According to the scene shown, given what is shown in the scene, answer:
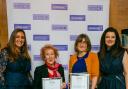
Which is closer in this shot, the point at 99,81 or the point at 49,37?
the point at 99,81

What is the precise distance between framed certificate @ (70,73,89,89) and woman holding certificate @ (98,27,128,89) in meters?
0.26

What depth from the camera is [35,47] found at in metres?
3.66

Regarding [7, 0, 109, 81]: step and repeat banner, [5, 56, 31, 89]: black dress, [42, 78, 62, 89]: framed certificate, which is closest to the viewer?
[42, 78, 62, 89]: framed certificate

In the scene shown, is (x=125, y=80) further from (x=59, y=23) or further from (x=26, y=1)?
(x=26, y=1)

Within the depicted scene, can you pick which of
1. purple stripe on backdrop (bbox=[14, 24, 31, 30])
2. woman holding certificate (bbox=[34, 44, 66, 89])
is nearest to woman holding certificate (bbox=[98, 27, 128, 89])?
woman holding certificate (bbox=[34, 44, 66, 89])

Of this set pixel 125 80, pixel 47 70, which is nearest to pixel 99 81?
pixel 125 80

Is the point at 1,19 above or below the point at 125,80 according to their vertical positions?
above

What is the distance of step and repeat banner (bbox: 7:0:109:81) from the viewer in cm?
360

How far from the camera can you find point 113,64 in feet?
10.1

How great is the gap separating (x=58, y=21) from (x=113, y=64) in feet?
3.34

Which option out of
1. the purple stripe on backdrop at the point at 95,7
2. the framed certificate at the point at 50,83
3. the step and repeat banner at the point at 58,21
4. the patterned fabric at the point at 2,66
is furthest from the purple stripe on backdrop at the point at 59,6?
the framed certificate at the point at 50,83

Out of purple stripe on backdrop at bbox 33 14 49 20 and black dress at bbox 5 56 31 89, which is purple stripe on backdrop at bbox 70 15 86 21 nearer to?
purple stripe on backdrop at bbox 33 14 49 20

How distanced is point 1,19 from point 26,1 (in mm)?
436

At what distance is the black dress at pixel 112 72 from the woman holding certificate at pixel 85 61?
101mm
